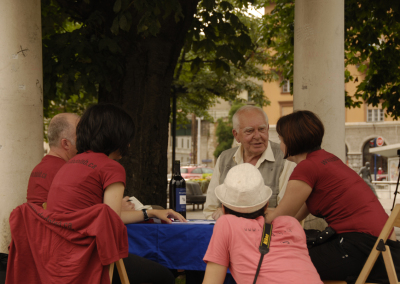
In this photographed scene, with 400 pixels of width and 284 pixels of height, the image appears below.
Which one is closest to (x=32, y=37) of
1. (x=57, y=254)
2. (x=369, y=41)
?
(x=57, y=254)

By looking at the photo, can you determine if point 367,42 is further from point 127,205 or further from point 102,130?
point 102,130

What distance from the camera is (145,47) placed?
17.8 feet

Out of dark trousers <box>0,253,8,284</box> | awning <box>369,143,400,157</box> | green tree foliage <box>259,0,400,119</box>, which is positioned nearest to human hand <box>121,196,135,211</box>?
dark trousers <box>0,253,8,284</box>

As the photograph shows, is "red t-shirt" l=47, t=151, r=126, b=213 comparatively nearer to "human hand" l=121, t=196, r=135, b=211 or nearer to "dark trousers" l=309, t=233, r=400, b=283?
"human hand" l=121, t=196, r=135, b=211

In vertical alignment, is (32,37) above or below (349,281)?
above

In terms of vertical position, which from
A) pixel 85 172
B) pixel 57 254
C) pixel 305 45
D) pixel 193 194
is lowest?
pixel 193 194

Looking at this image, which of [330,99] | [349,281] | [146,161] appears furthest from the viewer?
[146,161]

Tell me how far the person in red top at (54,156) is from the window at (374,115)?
4169 centimetres

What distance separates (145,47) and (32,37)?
1518mm

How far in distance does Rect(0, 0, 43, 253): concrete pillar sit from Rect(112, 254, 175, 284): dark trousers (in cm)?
197

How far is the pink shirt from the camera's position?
1.92 m

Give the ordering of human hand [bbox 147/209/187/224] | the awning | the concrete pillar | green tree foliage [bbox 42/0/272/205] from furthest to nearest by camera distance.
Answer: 1. the awning
2. green tree foliage [bbox 42/0/272/205]
3. the concrete pillar
4. human hand [bbox 147/209/187/224]

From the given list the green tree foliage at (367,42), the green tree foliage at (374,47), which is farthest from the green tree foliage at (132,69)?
the green tree foliage at (374,47)

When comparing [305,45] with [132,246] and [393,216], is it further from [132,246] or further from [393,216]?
[132,246]
